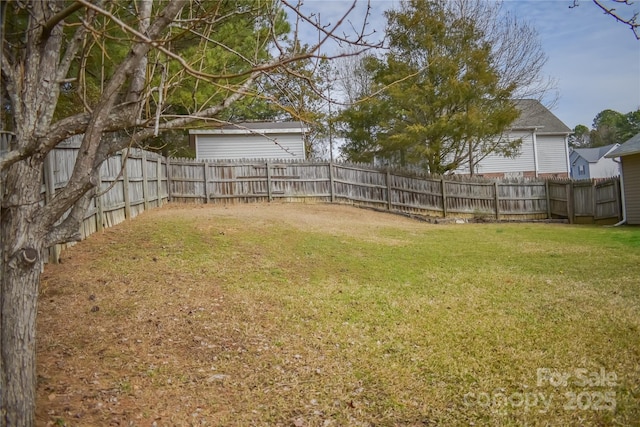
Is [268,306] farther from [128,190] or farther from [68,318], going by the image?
[128,190]

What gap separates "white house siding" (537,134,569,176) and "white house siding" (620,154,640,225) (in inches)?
483

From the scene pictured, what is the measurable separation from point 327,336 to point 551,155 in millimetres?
27248

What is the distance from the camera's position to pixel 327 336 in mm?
4805

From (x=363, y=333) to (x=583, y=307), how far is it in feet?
9.23

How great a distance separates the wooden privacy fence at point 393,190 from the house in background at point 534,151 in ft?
20.5

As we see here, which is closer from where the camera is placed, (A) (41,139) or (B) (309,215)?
(A) (41,139)

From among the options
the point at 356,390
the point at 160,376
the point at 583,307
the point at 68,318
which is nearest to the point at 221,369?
the point at 160,376

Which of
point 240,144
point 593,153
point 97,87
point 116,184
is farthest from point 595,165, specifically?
point 97,87

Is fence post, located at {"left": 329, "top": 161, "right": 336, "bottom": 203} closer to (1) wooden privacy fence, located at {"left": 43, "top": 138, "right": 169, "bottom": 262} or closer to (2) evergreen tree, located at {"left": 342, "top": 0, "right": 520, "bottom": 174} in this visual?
(2) evergreen tree, located at {"left": 342, "top": 0, "right": 520, "bottom": 174}

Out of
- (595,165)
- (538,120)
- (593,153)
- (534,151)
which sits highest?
(538,120)

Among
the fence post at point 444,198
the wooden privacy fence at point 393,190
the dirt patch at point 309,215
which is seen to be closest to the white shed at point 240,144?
the wooden privacy fence at point 393,190

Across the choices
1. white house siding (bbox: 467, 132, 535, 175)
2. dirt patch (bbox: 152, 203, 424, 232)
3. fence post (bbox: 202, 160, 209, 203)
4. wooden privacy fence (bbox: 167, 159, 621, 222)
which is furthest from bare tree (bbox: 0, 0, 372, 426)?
white house siding (bbox: 467, 132, 535, 175)

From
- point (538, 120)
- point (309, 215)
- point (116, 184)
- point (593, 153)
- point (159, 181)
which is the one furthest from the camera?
point (593, 153)

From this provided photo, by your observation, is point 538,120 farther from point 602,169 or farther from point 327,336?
point 327,336
